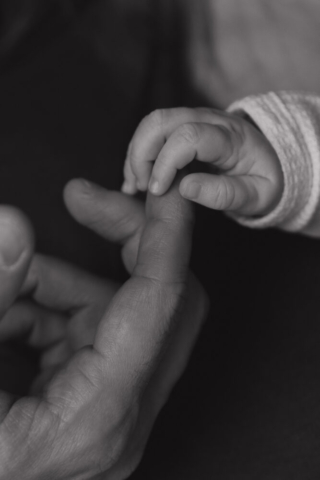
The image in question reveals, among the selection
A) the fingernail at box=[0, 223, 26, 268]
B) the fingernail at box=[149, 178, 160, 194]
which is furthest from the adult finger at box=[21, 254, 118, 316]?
the fingernail at box=[0, 223, 26, 268]

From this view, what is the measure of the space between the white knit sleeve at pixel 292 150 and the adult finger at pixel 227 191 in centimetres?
3

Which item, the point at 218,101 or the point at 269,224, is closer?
the point at 269,224

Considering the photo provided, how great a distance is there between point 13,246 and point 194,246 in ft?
1.11

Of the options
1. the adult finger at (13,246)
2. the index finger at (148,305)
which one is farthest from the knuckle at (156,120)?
the adult finger at (13,246)

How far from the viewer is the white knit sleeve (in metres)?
0.64

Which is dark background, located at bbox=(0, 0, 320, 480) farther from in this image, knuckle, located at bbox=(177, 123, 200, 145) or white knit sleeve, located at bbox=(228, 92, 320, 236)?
knuckle, located at bbox=(177, 123, 200, 145)

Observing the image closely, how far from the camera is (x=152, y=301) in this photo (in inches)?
18.2

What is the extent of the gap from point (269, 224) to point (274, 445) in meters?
0.24

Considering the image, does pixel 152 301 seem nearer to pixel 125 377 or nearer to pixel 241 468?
pixel 125 377

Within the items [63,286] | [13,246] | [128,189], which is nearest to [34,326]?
[63,286]

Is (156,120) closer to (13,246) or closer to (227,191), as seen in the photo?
(227,191)

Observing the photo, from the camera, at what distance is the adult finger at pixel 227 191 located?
0.54 m

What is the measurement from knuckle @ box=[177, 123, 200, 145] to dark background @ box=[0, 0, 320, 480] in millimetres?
162

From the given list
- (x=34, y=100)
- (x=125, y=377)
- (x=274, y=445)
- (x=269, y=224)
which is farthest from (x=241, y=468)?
(x=34, y=100)
